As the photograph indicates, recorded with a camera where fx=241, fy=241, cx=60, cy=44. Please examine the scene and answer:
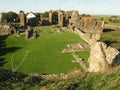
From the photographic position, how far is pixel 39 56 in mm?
41594

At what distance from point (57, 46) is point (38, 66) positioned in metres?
15.5

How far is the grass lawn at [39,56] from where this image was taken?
112ft

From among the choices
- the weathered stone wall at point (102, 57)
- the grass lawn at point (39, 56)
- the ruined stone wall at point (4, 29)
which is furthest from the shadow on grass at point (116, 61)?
the ruined stone wall at point (4, 29)

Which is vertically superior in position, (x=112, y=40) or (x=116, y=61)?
(x=116, y=61)

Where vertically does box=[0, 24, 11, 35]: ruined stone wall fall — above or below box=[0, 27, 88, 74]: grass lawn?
above

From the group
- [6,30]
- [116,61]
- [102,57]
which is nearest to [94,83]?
[102,57]

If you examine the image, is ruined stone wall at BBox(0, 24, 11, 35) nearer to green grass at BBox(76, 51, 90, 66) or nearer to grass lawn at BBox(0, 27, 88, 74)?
grass lawn at BBox(0, 27, 88, 74)

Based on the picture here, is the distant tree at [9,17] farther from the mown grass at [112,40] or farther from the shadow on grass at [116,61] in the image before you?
the shadow on grass at [116,61]

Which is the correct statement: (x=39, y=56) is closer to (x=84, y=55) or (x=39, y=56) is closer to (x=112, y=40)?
(x=84, y=55)

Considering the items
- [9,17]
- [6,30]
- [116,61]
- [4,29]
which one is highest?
[116,61]

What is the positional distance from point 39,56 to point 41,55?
899mm

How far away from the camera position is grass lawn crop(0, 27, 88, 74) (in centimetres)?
3409

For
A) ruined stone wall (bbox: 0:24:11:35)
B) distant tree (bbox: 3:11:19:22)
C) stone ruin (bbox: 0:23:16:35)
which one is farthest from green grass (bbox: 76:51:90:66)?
distant tree (bbox: 3:11:19:22)

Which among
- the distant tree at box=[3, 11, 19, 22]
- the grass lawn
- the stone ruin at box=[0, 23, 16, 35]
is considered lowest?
the grass lawn
